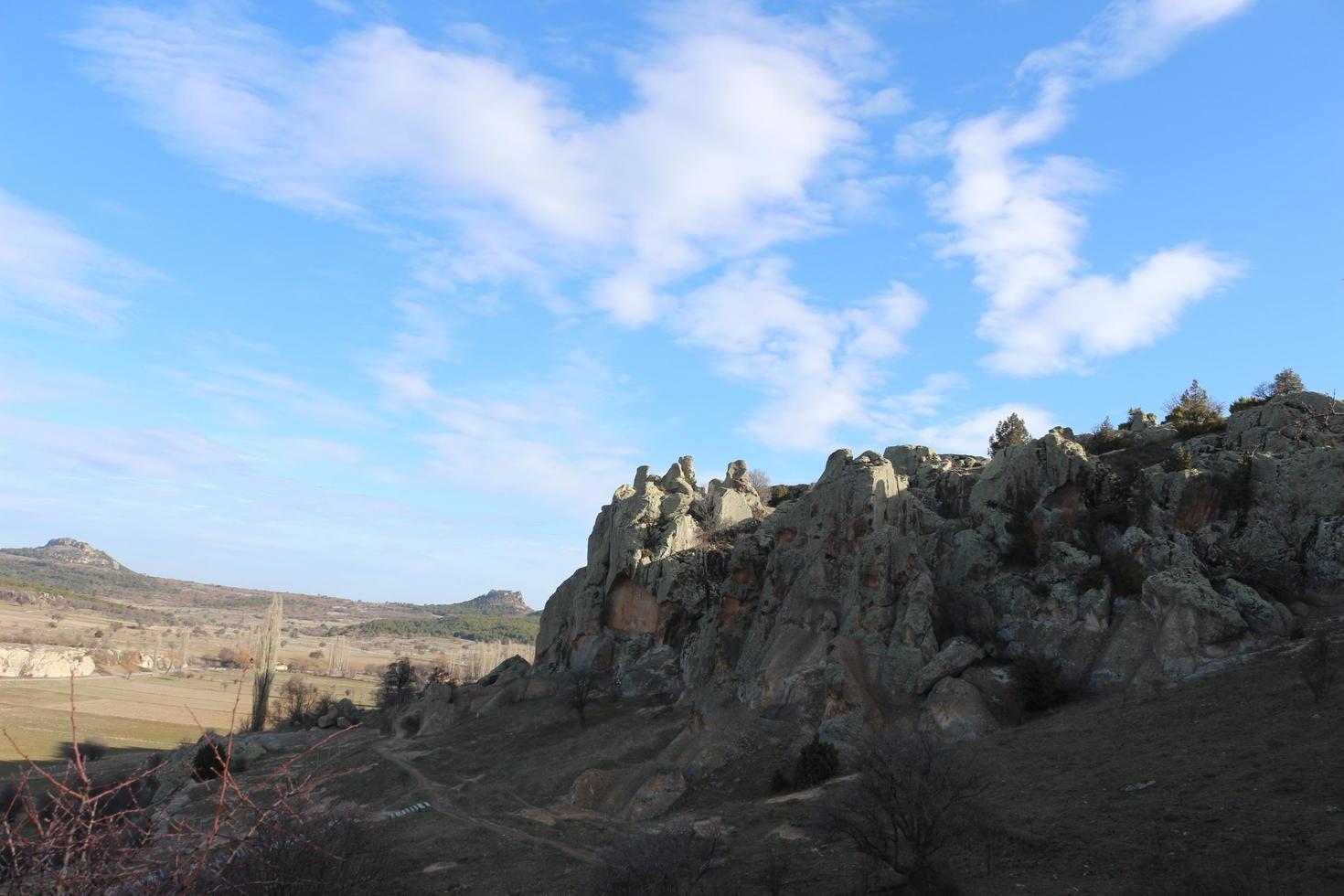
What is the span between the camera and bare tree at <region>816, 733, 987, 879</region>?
2184cm

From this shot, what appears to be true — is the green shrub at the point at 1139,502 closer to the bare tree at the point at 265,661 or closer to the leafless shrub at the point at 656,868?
the leafless shrub at the point at 656,868

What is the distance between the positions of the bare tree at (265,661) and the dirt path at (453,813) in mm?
35738

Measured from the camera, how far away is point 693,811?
115 ft

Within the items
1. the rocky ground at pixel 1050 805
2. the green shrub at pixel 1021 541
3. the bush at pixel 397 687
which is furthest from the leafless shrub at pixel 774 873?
the bush at pixel 397 687

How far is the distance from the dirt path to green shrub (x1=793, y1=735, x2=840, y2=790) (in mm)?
9881

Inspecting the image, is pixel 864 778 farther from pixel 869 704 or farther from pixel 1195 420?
pixel 1195 420

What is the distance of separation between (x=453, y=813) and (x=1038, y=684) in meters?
29.4

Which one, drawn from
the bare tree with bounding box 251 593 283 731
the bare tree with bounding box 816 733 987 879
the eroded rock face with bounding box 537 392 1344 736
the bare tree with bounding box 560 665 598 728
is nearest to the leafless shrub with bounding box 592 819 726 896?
the bare tree with bounding box 816 733 987 879

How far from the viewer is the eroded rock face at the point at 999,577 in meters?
38.5

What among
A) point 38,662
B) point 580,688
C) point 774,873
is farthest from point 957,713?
point 38,662

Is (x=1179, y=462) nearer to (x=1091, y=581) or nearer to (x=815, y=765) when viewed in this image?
(x=1091, y=581)

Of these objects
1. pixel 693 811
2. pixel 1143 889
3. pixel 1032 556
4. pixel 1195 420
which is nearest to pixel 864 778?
pixel 1143 889

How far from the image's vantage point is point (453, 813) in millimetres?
40719

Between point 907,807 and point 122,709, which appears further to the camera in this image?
point 122,709
